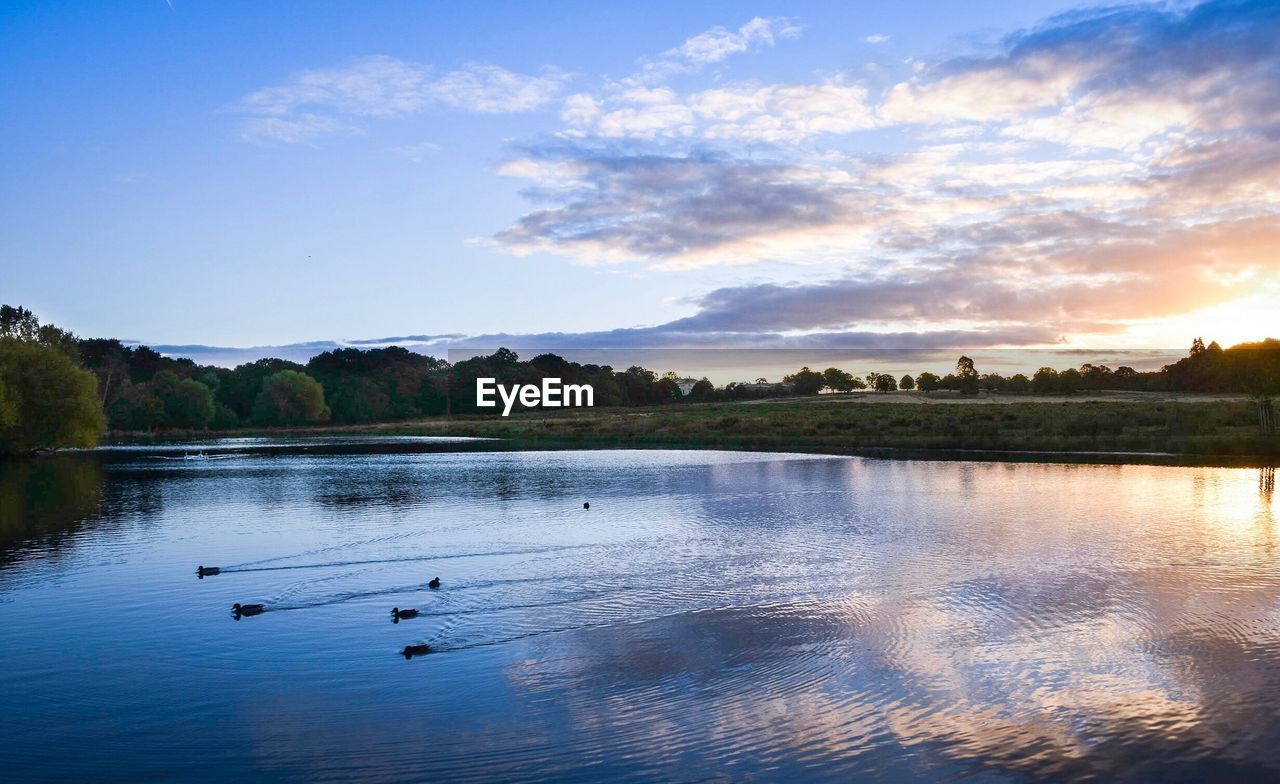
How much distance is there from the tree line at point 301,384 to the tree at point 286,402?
0.14 m

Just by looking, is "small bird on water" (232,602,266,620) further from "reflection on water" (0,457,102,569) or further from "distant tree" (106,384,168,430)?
"distant tree" (106,384,168,430)

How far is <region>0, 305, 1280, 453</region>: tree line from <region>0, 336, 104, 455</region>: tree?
0.07 meters

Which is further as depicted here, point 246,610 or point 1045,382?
point 1045,382

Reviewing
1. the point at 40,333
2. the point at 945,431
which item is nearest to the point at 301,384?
the point at 40,333

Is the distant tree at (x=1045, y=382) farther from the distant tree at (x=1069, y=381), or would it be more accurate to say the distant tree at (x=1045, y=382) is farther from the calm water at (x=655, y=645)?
the calm water at (x=655, y=645)

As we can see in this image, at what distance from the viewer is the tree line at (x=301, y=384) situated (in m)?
58.8

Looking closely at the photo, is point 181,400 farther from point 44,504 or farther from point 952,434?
point 952,434

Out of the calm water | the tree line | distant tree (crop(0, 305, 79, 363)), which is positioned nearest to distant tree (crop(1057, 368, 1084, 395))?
the tree line

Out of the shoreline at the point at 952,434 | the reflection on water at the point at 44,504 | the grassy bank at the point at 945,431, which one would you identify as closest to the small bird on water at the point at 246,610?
the reflection on water at the point at 44,504

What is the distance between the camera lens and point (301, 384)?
12431 cm

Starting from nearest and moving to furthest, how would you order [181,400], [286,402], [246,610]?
[246,610] < [181,400] < [286,402]

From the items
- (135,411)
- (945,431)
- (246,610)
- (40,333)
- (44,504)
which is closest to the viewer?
(246,610)

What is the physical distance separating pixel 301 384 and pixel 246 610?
117629 mm

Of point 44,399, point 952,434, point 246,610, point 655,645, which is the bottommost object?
point 655,645
